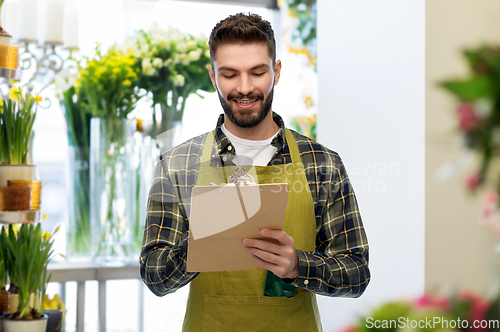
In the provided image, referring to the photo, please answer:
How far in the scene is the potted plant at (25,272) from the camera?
4.17ft

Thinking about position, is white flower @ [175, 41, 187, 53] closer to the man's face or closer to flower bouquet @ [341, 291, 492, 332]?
the man's face

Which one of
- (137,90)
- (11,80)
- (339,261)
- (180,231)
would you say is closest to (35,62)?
(137,90)

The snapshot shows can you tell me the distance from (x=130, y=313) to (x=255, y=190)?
6.02ft

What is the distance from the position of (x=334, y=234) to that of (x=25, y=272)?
2.79ft

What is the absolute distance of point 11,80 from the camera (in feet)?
4.13

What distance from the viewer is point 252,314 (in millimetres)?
1222

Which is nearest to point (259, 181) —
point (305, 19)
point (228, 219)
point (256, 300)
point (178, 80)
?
point (256, 300)

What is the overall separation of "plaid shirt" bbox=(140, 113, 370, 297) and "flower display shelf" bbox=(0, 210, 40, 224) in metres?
0.32

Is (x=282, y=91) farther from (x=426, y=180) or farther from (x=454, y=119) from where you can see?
(x=454, y=119)

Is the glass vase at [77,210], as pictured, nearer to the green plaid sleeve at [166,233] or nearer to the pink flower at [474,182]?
the green plaid sleeve at [166,233]

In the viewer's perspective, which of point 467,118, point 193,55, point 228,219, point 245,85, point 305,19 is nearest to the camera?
point 467,118

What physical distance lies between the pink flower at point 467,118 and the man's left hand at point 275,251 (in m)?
0.70

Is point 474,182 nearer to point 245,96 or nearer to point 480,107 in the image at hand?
point 480,107

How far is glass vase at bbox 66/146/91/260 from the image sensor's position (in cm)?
227
